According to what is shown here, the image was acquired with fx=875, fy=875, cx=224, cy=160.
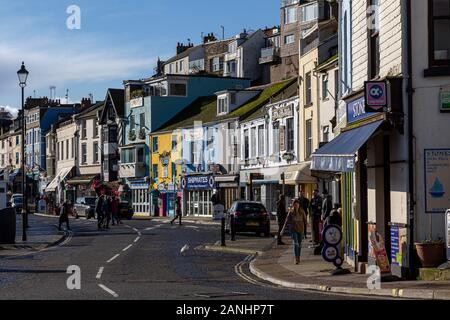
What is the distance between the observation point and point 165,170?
242 feet

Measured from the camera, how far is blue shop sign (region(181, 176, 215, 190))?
6400 cm

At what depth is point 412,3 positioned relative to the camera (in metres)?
17.6

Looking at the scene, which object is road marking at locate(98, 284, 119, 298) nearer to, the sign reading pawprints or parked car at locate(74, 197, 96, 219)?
the sign reading pawprints

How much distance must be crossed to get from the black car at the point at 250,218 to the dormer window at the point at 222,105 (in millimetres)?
27227

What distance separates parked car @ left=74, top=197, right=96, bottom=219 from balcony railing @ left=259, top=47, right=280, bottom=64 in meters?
23.5

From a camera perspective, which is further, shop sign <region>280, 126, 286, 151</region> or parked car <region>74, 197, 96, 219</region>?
parked car <region>74, 197, 96, 219</region>

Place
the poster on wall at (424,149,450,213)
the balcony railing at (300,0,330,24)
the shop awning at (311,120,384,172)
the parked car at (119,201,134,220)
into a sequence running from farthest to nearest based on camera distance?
the balcony railing at (300,0,330,24) < the parked car at (119,201,134,220) < the shop awning at (311,120,384,172) < the poster on wall at (424,149,450,213)

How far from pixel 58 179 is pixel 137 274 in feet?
257

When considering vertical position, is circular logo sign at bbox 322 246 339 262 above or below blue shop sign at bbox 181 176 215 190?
below

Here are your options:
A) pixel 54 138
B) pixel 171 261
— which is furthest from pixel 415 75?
pixel 54 138

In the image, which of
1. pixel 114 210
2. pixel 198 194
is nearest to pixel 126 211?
pixel 198 194

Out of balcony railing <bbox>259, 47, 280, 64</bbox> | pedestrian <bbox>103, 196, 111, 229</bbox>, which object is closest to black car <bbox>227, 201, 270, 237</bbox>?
pedestrian <bbox>103, 196, 111, 229</bbox>

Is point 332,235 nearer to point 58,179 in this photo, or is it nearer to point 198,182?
point 198,182

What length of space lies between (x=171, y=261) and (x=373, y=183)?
813 centimetres
